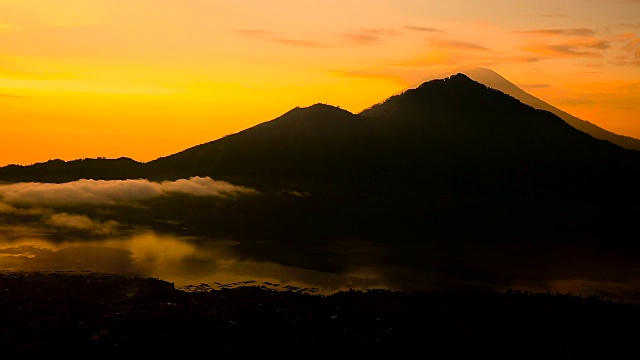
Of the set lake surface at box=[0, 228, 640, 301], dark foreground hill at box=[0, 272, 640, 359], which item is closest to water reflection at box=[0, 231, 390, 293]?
lake surface at box=[0, 228, 640, 301]

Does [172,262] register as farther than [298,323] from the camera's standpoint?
Yes

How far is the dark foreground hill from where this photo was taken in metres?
58.9

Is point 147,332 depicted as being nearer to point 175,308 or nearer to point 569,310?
point 175,308

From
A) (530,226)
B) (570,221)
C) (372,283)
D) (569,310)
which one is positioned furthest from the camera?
(570,221)

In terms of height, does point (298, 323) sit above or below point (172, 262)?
above

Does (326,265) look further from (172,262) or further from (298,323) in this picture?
(298,323)

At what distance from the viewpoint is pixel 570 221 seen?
198 metres

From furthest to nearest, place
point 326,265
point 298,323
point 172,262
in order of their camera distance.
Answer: point 172,262, point 326,265, point 298,323

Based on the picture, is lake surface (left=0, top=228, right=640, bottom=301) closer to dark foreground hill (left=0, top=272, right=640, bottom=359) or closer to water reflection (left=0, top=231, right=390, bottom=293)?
water reflection (left=0, top=231, right=390, bottom=293)

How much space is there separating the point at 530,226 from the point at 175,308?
137m

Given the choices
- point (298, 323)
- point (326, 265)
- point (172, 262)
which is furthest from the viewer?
point (172, 262)

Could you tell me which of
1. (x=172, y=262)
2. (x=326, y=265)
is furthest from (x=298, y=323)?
(x=172, y=262)

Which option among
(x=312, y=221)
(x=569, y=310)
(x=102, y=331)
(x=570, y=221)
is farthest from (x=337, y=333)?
(x=570, y=221)

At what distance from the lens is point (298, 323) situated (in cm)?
6750
